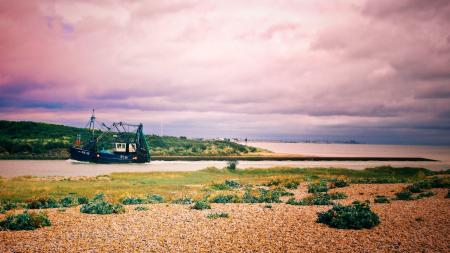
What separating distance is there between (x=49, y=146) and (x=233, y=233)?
158 meters

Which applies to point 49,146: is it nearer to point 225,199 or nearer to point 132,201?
point 132,201

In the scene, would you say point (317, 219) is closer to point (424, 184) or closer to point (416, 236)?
point (416, 236)

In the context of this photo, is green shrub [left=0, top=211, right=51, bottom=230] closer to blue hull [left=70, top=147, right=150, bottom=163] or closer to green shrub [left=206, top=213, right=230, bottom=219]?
green shrub [left=206, top=213, right=230, bottom=219]

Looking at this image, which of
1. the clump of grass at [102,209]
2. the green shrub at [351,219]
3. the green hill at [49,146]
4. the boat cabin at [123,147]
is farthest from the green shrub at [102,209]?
the green hill at [49,146]

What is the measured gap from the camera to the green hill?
5773 inches

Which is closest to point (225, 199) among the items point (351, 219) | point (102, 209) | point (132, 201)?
point (132, 201)

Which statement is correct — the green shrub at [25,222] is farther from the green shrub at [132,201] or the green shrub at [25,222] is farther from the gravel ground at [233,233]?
the green shrub at [132,201]

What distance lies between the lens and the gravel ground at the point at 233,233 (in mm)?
13617

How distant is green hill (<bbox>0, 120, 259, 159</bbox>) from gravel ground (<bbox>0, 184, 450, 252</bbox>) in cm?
13001

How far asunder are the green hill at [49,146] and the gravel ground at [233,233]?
130 metres

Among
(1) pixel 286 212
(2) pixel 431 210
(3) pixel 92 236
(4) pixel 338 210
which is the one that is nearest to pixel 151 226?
(3) pixel 92 236

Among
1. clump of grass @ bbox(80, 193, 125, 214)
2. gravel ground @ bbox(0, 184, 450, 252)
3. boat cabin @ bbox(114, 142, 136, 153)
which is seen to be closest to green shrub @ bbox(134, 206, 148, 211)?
gravel ground @ bbox(0, 184, 450, 252)

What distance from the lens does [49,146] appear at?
15512 centimetres

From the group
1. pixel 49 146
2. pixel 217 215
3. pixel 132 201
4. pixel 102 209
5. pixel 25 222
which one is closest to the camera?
pixel 25 222
